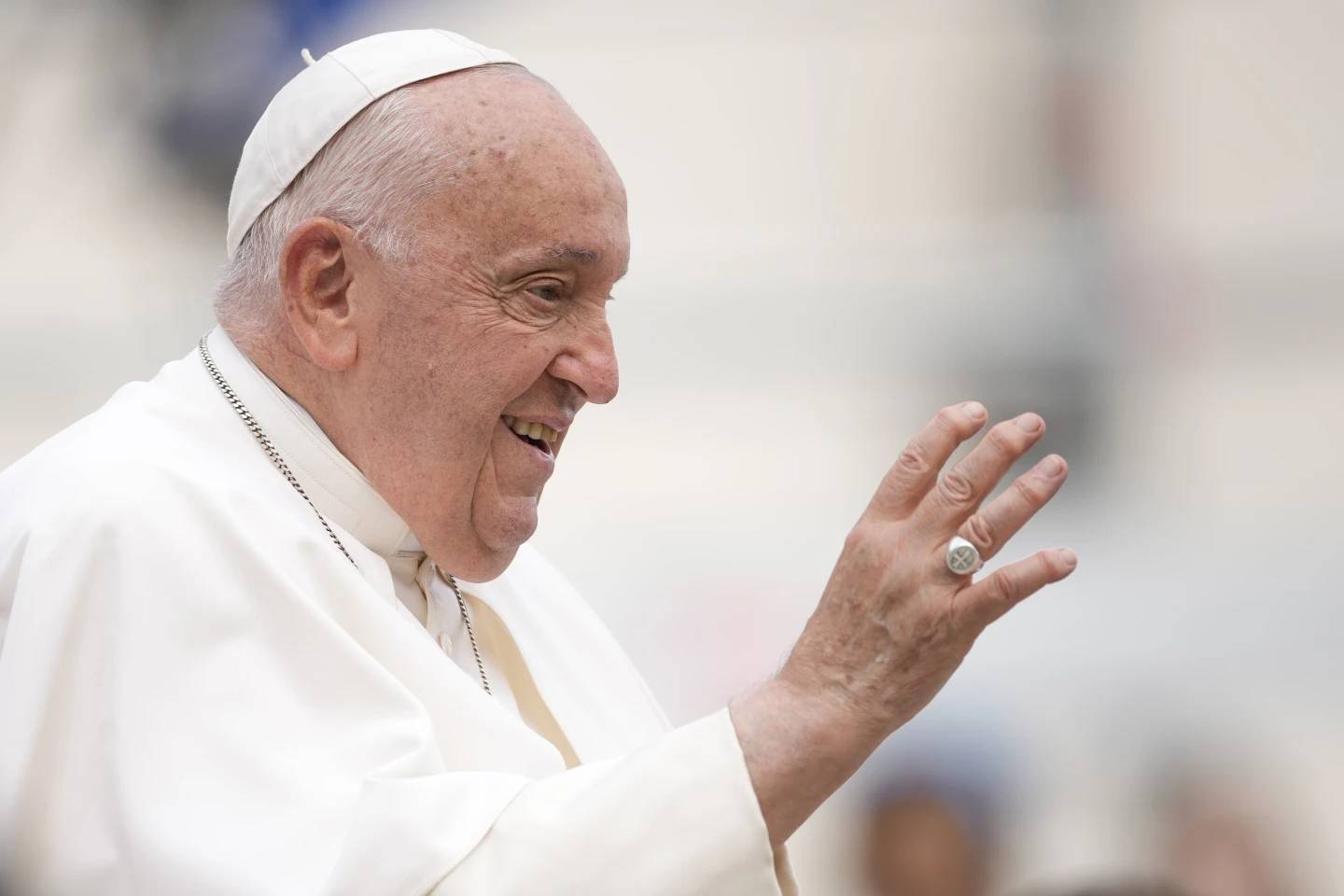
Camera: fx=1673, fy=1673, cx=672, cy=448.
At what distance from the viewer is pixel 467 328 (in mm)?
2543

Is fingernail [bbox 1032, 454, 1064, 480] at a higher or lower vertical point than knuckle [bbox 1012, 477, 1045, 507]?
higher

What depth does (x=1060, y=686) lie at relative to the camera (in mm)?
5516

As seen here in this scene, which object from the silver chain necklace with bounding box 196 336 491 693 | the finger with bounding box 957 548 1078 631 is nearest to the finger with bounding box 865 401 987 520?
the finger with bounding box 957 548 1078 631

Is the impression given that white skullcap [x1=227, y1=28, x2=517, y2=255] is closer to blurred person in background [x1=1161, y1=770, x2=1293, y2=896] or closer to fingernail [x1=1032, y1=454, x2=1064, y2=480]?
fingernail [x1=1032, y1=454, x2=1064, y2=480]

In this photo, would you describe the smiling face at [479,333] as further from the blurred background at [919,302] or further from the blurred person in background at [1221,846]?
the blurred background at [919,302]

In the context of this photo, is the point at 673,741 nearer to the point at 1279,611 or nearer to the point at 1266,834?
the point at 1266,834

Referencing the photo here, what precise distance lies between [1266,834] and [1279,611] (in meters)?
1.55

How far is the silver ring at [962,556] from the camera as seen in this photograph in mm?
1902

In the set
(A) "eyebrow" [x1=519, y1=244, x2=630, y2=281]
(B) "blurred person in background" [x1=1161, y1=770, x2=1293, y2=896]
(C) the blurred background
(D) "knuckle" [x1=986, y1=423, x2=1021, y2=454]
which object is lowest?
(B) "blurred person in background" [x1=1161, y1=770, x2=1293, y2=896]

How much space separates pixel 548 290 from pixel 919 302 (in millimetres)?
3666

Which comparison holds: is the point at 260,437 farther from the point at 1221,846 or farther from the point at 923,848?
the point at 1221,846

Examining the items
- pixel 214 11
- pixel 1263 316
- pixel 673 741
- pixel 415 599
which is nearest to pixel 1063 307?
pixel 1263 316

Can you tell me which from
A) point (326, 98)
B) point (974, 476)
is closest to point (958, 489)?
point (974, 476)

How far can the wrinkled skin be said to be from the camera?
8.36 feet
